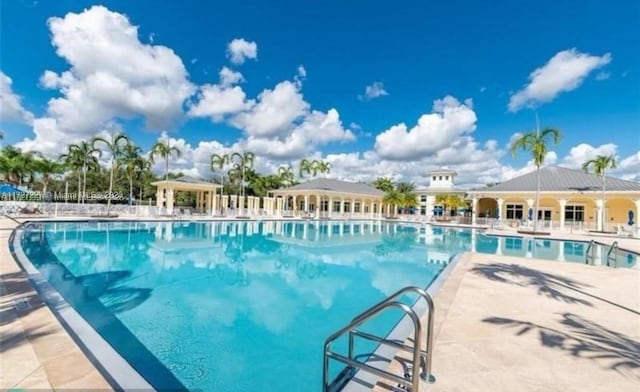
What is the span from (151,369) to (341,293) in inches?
183

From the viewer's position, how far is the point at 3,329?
140 inches

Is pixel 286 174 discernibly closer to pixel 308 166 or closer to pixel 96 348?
pixel 308 166

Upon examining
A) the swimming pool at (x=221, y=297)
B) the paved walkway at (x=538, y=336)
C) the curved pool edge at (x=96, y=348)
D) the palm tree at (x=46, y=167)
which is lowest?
the swimming pool at (x=221, y=297)

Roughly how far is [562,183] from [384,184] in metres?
24.0

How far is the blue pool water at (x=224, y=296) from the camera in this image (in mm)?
4082

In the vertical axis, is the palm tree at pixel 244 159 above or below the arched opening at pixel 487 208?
above

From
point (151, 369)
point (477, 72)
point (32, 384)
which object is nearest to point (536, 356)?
point (151, 369)

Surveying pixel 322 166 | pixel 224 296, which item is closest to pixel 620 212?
pixel 322 166

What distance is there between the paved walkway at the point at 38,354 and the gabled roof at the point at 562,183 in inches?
1263

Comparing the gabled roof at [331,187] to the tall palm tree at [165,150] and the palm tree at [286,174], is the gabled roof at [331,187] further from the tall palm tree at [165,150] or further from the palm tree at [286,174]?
the tall palm tree at [165,150]

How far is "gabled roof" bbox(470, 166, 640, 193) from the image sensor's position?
26.0 metres

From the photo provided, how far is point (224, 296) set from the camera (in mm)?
7062

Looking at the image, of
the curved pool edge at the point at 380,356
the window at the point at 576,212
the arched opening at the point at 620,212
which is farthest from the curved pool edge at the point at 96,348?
the window at the point at 576,212

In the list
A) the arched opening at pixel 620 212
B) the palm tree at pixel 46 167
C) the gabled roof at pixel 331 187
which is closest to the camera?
the arched opening at pixel 620 212
